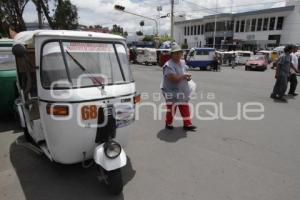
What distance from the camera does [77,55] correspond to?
10.3ft

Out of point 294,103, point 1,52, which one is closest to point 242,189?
point 1,52

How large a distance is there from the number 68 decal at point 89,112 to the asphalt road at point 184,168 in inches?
37.9

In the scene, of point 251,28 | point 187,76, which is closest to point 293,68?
point 187,76

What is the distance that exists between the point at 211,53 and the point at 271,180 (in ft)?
68.1

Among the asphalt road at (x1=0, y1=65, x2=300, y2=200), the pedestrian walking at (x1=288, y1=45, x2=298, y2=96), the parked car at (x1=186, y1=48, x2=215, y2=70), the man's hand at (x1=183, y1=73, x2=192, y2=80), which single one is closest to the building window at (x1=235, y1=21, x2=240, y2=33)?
the parked car at (x1=186, y1=48, x2=215, y2=70)

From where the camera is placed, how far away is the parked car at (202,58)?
22.8m

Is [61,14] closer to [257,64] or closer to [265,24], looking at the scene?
[257,64]

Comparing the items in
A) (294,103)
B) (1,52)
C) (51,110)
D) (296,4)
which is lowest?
(294,103)

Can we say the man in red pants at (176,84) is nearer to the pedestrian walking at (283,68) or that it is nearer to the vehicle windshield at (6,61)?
the vehicle windshield at (6,61)

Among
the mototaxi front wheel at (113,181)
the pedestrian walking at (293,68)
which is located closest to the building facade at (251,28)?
the pedestrian walking at (293,68)

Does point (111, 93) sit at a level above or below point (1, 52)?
below

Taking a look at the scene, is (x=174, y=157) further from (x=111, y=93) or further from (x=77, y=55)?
(x=77, y=55)

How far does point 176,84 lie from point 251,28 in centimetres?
5508

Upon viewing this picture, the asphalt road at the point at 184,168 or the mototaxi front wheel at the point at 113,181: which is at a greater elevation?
the mototaxi front wheel at the point at 113,181
